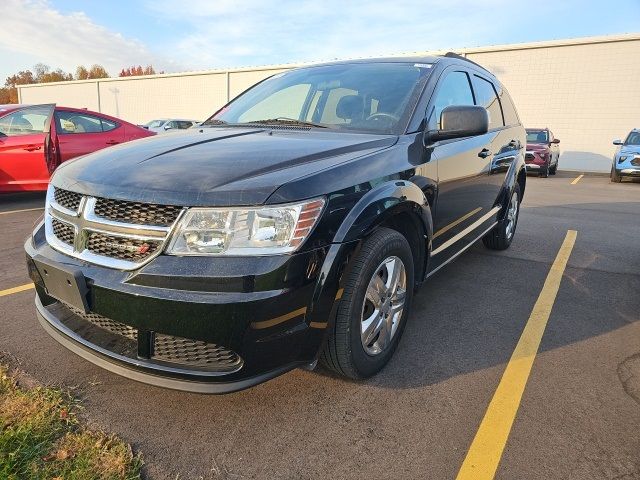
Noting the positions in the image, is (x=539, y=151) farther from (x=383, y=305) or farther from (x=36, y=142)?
(x=383, y=305)

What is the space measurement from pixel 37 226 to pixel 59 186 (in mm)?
350

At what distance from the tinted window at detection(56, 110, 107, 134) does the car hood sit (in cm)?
530

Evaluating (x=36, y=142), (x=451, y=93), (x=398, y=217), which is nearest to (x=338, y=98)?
(x=451, y=93)

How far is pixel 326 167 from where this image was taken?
2.02m

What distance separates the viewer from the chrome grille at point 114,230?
179 cm

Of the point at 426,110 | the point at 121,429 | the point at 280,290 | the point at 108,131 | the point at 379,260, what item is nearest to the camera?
the point at 280,290

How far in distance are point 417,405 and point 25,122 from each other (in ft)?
23.5

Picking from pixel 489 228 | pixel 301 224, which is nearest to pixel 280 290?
pixel 301 224

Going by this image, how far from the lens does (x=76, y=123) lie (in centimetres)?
715

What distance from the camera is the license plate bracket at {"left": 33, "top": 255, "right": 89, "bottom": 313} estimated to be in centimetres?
188

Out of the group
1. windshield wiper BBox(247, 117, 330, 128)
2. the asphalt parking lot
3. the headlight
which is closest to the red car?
the asphalt parking lot

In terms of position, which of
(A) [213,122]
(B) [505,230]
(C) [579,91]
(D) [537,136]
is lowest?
(B) [505,230]

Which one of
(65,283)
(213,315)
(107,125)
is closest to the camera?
(213,315)

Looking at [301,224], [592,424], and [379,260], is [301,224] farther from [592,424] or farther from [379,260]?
[592,424]
